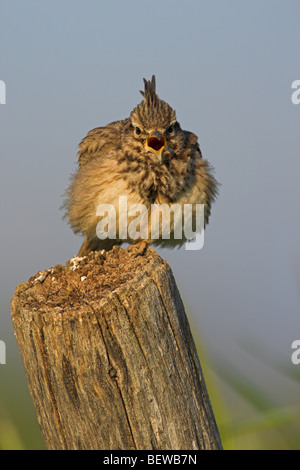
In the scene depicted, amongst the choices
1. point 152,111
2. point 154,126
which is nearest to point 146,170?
point 154,126

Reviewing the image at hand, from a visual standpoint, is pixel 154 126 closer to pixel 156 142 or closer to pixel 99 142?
pixel 156 142

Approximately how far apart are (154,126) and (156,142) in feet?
0.45

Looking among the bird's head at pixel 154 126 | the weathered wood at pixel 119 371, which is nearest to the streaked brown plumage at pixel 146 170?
the bird's head at pixel 154 126

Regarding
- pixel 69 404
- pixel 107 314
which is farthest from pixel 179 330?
pixel 69 404

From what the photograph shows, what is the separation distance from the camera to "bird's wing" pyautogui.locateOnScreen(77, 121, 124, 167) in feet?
18.2

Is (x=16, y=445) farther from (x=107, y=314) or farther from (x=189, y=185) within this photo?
(x=189, y=185)

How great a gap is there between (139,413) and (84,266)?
1088mm

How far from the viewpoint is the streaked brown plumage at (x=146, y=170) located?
4922 millimetres

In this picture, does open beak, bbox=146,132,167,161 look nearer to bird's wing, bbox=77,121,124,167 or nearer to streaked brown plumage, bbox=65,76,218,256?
streaked brown plumage, bbox=65,76,218,256

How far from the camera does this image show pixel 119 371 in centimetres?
281

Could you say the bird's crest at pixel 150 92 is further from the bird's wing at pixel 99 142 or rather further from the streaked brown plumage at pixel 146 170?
the bird's wing at pixel 99 142

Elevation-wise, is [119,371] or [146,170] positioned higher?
[146,170]

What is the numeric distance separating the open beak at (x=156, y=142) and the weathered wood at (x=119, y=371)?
80.2 inches

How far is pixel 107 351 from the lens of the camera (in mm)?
2820
